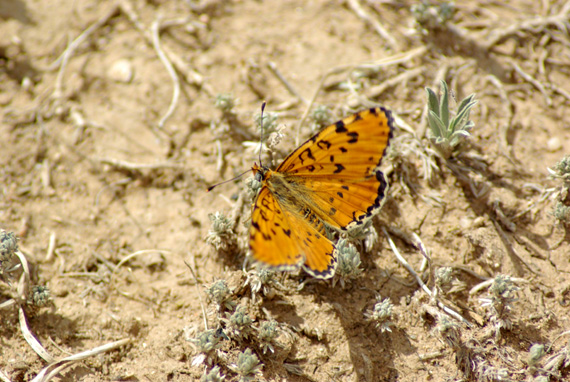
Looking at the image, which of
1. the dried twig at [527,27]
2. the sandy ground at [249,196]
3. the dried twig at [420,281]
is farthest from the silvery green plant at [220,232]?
the dried twig at [527,27]

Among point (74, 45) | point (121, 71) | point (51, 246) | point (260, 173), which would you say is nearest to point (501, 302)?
point (260, 173)

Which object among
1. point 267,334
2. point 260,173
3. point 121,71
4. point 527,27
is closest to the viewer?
point 267,334

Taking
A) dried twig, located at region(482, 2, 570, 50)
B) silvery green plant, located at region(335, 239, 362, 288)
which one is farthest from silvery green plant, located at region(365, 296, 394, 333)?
dried twig, located at region(482, 2, 570, 50)

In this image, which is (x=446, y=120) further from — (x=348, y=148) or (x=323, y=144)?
(x=323, y=144)

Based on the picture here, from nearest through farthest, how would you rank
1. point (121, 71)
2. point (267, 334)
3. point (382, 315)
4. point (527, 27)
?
point (267, 334) → point (382, 315) → point (527, 27) → point (121, 71)

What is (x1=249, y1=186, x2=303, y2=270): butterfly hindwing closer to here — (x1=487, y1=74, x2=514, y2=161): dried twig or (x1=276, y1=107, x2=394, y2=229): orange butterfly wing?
(x1=276, y1=107, x2=394, y2=229): orange butterfly wing

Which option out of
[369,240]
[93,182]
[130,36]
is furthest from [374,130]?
[130,36]

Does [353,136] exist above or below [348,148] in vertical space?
above

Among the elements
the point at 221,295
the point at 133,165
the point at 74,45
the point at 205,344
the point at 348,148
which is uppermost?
the point at 74,45
